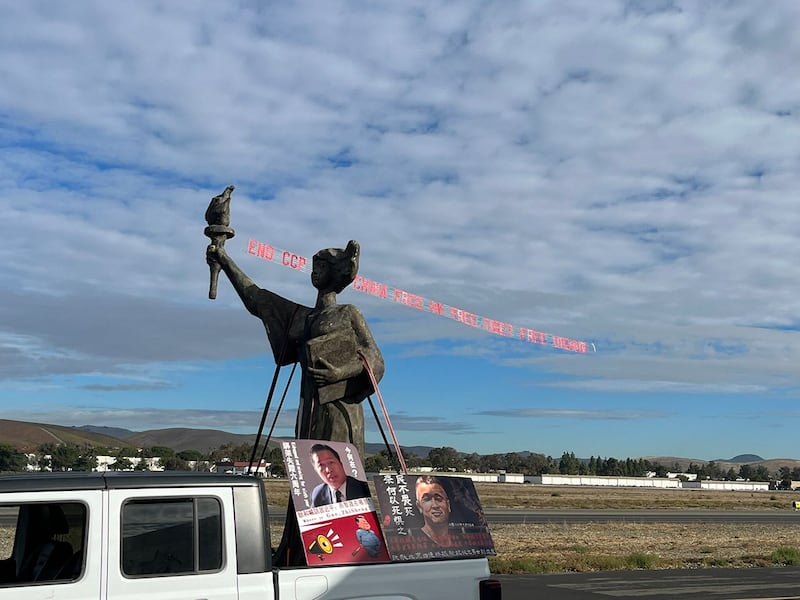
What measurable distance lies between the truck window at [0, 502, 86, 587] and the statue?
3.61 metres

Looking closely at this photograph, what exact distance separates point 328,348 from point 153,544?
4025mm

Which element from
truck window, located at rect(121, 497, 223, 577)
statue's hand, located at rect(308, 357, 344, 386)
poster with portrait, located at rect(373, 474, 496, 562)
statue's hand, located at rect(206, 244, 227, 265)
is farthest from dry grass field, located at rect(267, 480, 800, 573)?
truck window, located at rect(121, 497, 223, 577)

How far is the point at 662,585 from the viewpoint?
1462 cm

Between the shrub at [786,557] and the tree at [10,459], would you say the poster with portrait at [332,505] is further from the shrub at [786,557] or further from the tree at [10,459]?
the tree at [10,459]

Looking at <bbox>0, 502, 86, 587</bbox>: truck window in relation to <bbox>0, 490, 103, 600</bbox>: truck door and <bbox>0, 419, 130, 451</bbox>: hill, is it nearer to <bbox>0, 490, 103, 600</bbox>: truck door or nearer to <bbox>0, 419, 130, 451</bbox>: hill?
<bbox>0, 490, 103, 600</bbox>: truck door

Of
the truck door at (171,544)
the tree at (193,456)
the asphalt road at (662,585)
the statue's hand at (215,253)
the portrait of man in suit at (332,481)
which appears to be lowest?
the asphalt road at (662,585)

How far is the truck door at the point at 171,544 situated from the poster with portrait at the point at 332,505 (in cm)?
64

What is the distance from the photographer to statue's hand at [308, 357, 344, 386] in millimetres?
8305

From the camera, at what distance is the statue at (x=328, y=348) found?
8422mm

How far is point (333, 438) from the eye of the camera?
8.45 meters

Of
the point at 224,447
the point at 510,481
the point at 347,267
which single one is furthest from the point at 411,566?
the point at 510,481

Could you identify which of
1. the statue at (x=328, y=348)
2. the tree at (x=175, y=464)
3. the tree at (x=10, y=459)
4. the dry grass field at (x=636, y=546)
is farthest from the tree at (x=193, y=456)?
the statue at (x=328, y=348)

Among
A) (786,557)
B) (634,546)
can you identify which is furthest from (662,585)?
(634,546)

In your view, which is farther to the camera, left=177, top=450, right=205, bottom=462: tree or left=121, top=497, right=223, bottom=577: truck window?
left=177, top=450, right=205, bottom=462: tree
